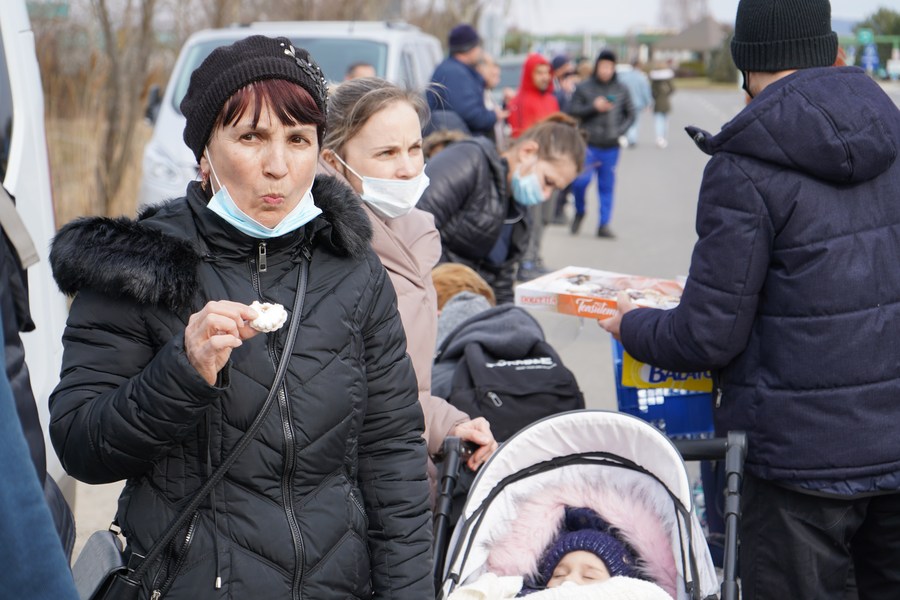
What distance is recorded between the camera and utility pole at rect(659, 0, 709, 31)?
117m

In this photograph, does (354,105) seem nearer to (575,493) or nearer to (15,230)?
(15,230)

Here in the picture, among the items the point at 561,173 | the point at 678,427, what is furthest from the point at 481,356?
the point at 561,173

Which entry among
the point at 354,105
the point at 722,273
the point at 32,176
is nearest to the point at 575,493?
the point at 722,273

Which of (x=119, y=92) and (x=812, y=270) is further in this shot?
(x=119, y=92)

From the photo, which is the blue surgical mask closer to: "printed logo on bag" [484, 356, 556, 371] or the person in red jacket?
"printed logo on bag" [484, 356, 556, 371]

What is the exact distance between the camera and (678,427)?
3641 millimetres

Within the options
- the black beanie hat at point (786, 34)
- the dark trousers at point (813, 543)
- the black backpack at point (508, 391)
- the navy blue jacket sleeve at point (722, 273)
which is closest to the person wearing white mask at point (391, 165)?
the black backpack at point (508, 391)

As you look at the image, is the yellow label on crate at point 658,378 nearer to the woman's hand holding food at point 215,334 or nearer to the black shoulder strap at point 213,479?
the black shoulder strap at point 213,479

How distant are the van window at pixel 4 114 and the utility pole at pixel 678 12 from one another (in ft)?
388

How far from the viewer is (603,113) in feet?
40.3

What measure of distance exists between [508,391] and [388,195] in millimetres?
839

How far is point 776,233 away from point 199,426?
5.33 feet

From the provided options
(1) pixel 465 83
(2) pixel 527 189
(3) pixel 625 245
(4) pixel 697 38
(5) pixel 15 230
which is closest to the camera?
(5) pixel 15 230

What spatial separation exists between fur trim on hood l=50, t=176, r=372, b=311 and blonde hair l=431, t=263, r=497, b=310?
2.49m
